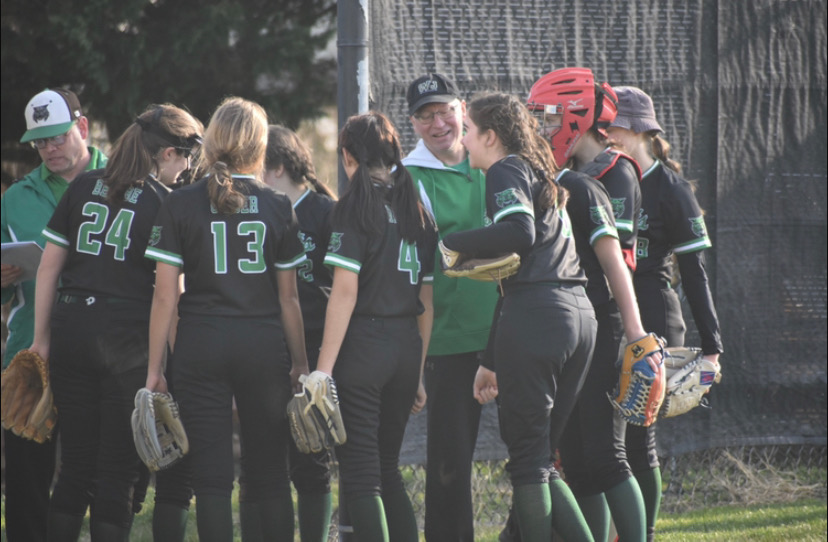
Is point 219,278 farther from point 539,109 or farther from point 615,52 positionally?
point 615,52

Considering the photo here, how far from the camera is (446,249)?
3.58m

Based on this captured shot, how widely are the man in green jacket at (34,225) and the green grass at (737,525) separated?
0.90 metres

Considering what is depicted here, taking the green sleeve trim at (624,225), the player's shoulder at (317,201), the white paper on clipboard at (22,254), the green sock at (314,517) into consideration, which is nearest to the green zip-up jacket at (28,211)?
the white paper on clipboard at (22,254)

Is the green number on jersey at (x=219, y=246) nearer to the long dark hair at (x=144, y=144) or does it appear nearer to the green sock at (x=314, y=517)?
the long dark hair at (x=144, y=144)

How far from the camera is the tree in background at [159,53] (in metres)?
6.52

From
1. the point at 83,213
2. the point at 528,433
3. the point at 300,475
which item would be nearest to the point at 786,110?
the point at 528,433

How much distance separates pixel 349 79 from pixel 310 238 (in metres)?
0.74

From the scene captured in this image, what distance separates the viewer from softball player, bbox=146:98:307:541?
11.3 ft

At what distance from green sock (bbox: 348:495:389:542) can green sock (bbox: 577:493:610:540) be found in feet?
2.78

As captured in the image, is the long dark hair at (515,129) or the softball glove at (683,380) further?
the softball glove at (683,380)

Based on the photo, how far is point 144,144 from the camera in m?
3.84

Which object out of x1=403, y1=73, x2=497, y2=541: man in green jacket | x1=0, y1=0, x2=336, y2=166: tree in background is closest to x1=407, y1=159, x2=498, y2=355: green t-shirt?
x1=403, y1=73, x2=497, y2=541: man in green jacket

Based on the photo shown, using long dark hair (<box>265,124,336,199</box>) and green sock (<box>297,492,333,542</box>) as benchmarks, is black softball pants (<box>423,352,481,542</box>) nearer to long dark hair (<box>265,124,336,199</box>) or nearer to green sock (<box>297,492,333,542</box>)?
green sock (<box>297,492,333,542</box>)

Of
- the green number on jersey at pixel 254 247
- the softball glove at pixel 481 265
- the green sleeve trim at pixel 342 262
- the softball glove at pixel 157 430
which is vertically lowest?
the softball glove at pixel 157 430
